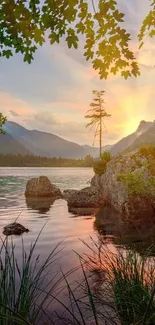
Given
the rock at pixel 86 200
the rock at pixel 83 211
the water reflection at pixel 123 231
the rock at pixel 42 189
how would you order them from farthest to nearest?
1. the rock at pixel 42 189
2. the rock at pixel 86 200
3. the rock at pixel 83 211
4. the water reflection at pixel 123 231

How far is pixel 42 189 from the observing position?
35344 millimetres

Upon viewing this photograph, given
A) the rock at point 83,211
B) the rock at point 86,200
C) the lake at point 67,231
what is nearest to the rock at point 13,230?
the lake at point 67,231

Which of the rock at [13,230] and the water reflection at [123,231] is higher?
the rock at [13,230]

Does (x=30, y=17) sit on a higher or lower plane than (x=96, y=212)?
higher

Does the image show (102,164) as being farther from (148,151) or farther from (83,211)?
(148,151)

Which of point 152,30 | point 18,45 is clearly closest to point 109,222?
point 152,30

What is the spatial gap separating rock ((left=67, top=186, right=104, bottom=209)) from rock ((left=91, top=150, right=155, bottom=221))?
776mm

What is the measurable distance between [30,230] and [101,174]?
1364cm

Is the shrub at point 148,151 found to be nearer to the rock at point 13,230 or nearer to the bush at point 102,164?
the bush at point 102,164

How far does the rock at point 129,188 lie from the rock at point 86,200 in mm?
A: 776

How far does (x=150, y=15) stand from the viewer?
592cm

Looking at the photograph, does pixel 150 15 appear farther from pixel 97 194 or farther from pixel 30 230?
pixel 97 194

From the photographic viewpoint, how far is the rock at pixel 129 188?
18.6 metres

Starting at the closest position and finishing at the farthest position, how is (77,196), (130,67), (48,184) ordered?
(130,67) → (77,196) → (48,184)
